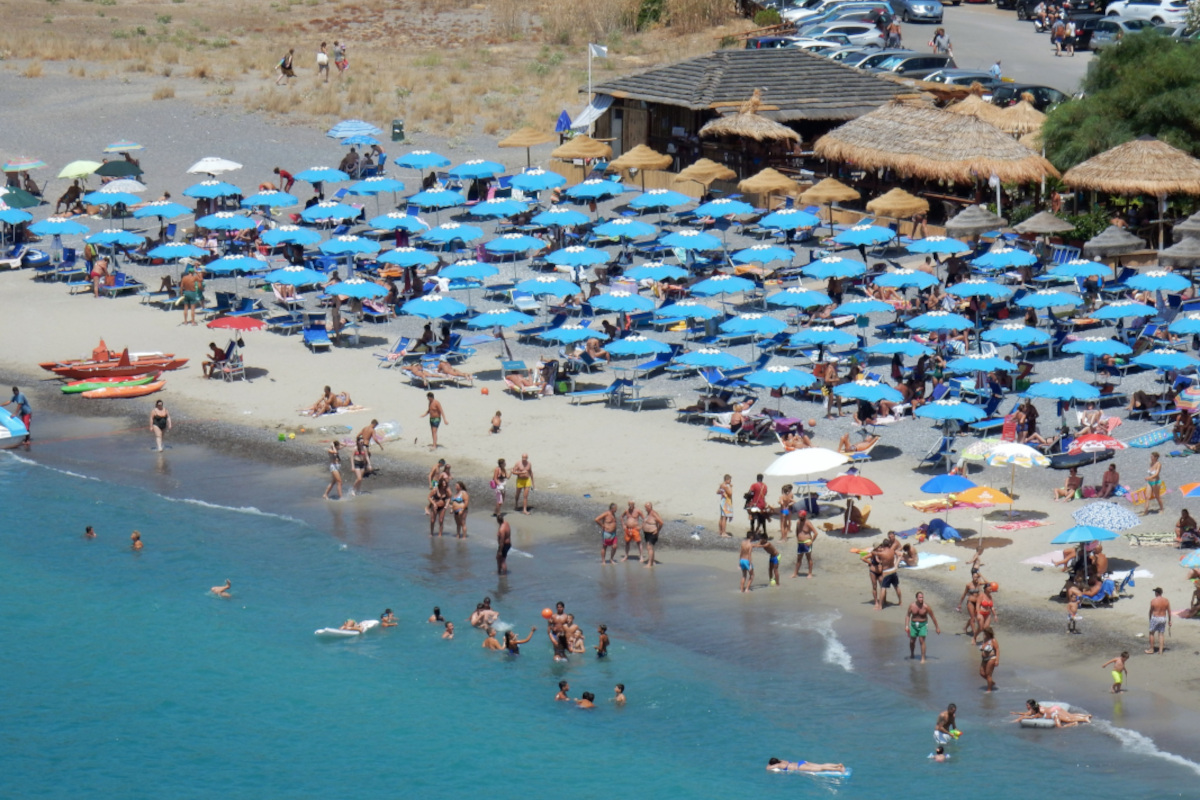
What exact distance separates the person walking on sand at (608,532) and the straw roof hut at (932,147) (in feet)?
61.3

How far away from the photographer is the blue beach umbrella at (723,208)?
41188mm

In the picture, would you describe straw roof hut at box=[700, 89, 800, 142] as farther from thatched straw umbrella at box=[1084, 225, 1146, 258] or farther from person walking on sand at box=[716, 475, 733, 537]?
person walking on sand at box=[716, 475, 733, 537]

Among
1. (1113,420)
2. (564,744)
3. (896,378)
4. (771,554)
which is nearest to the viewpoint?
(564,744)

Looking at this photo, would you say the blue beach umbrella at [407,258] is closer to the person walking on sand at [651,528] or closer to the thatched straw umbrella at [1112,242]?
the person walking on sand at [651,528]

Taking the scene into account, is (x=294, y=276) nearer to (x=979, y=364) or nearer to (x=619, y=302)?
(x=619, y=302)

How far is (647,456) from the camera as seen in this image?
2900cm

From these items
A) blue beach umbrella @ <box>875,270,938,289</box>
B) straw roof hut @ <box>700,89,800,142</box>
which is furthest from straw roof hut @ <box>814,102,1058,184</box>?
blue beach umbrella @ <box>875,270,938,289</box>

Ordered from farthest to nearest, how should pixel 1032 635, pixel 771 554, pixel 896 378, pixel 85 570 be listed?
1. pixel 896 378
2. pixel 85 570
3. pixel 771 554
4. pixel 1032 635

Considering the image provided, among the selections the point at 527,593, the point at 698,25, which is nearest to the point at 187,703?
the point at 527,593

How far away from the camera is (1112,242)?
120 feet

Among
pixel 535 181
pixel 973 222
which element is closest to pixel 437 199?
pixel 535 181

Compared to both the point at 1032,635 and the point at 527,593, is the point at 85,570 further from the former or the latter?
the point at 1032,635

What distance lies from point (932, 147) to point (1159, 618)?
22.1 metres

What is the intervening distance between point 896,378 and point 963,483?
7.33 meters
